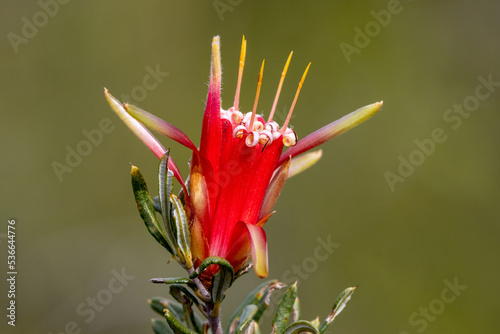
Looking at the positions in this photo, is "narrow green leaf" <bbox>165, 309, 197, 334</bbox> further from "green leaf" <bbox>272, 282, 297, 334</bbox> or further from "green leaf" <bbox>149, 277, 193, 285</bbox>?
"green leaf" <bbox>272, 282, 297, 334</bbox>

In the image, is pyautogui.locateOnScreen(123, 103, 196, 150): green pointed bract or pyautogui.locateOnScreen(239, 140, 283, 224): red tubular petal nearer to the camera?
pyautogui.locateOnScreen(123, 103, 196, 150): green pointed bract

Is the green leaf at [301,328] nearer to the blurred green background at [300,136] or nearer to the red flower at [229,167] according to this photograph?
the red flower at [229,167]

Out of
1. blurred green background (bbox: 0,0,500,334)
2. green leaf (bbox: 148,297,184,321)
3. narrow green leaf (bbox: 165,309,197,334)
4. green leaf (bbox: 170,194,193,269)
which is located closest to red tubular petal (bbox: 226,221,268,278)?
green leaf (bbox: 170,194,193,269)

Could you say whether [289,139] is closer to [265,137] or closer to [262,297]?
[265,137]

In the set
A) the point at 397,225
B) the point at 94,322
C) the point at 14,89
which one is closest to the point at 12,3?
the point at 14,89

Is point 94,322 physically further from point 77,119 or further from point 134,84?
point 134,84

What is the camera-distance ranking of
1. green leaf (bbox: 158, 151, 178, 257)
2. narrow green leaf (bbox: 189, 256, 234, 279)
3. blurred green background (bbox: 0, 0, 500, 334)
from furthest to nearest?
blurred green background (bbox: 0, 0, 500, 334)
green leaf (bbox: 158, 151, 178, 257)
narrow green leaf (bbox: 189, 256, 234, 279)

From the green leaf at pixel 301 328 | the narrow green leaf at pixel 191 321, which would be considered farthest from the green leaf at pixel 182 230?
the green leaf at pixel 301 328
